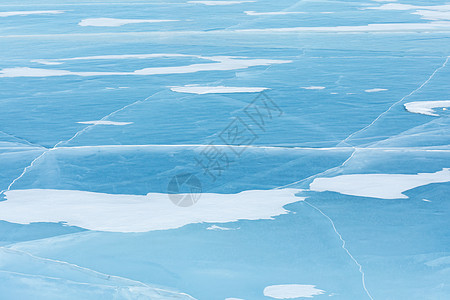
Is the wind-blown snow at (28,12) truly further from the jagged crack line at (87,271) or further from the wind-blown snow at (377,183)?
the jagged crack line at (87,271)

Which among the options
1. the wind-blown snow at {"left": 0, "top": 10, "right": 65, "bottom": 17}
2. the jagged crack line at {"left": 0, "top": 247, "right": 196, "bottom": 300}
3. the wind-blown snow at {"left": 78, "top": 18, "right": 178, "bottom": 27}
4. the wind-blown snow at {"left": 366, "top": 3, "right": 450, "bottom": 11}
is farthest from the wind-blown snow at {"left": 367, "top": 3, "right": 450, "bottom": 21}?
the jagged crack line at {"left": 0, "top": 247, "right": 196, "bottom": 300}

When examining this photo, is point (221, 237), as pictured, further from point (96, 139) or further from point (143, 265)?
point (96, 139)

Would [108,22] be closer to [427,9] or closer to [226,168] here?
[427,9]

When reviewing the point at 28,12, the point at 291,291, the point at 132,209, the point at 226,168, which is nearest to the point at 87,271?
the point at 132,209

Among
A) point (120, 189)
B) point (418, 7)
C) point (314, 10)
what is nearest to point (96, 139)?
point (120, 189)

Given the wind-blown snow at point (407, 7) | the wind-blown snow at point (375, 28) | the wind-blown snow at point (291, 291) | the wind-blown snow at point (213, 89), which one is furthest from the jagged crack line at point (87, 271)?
the wind-blown snow at point (407, 7)

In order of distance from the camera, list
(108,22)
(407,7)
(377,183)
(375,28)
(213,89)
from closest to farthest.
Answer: (377,183) → (213,89) → (375,28) → (108,22) → (407,7)
